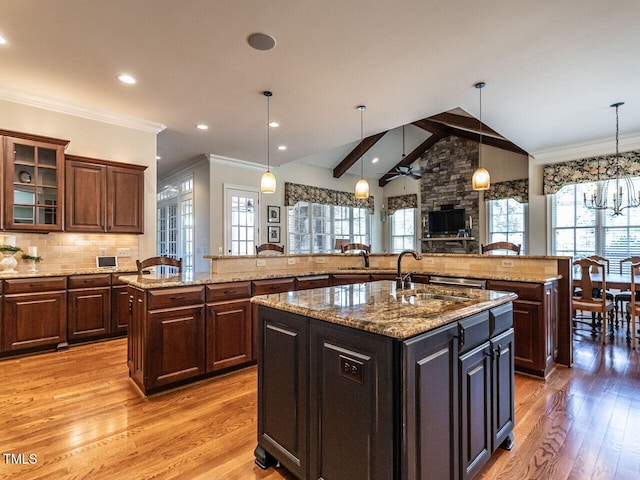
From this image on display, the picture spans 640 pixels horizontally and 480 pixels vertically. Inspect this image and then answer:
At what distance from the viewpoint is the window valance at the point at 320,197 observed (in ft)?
24.5

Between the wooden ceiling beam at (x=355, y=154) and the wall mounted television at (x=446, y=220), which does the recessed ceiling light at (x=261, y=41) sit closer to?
the wooden ceiling beam at (x=355, y=154)

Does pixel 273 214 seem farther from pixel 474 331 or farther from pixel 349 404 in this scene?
pixel 349 404

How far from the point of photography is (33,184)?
3729 mm

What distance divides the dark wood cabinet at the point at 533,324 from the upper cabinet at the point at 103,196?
4.47 m

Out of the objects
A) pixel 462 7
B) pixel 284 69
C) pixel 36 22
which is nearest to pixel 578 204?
pixel 462 7

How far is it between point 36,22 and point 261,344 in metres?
2.99

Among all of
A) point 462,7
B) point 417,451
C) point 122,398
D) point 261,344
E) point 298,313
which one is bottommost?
point 122,398

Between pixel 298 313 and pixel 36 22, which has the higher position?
pixel 36 22

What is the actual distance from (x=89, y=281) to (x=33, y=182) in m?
1.27

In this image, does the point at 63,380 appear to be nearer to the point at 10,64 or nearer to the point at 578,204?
the point at 10,64

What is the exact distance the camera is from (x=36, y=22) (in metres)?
2.52

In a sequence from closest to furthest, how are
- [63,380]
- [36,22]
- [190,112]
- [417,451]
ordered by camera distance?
[417,451]
[36,22]
[63,380]
[190,112]

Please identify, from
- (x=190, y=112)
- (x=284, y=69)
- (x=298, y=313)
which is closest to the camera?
(x=298, y=313)

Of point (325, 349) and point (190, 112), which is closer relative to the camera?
point (325, 349)
